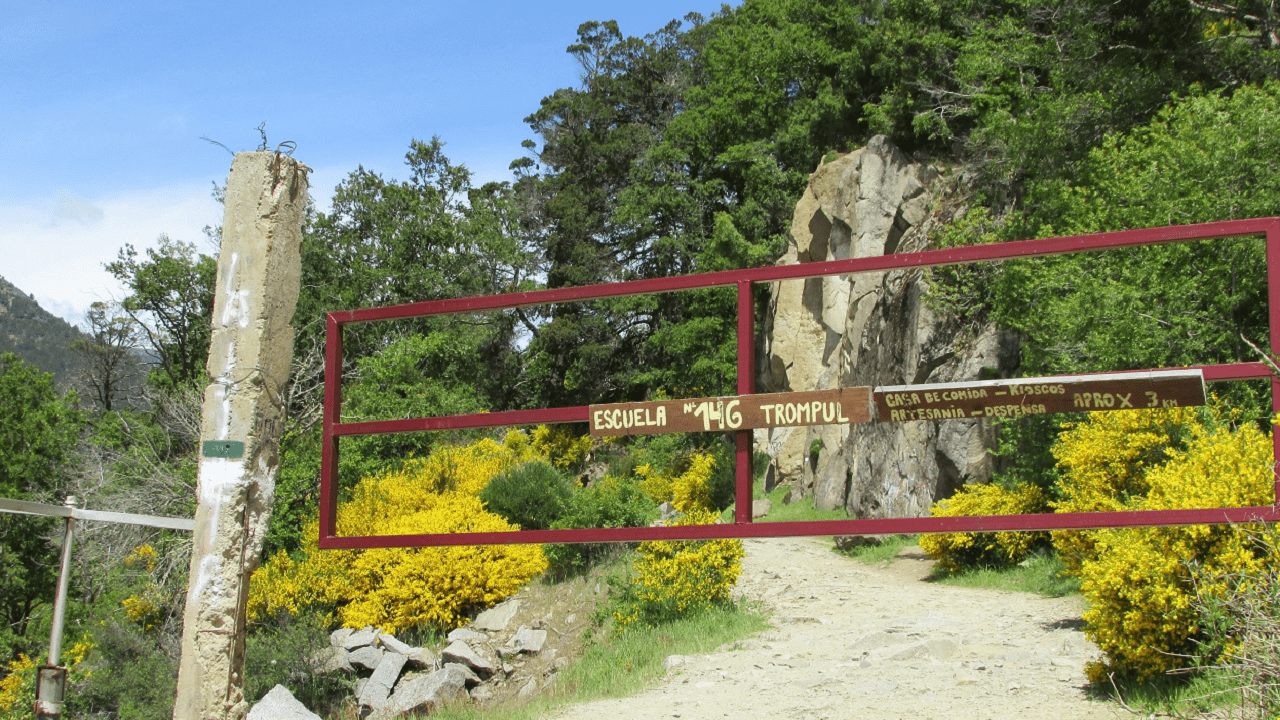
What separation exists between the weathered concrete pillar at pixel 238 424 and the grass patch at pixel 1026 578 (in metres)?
9.85

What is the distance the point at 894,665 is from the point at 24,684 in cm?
1473

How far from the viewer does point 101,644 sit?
625 inches

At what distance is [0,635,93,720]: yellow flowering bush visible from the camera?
15.4 metres

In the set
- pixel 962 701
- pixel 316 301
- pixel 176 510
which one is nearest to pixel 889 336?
pixel 962 701

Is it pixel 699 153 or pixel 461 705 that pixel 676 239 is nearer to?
pixel 699 153

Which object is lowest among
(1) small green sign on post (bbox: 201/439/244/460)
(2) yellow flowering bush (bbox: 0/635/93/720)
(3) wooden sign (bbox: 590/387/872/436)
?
(2) yellow flowering bush (bbox: 0/635/93/720)

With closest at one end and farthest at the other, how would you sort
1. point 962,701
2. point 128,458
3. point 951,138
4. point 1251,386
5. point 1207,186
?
point 962,701 < point 1251,386 < point 1207,186 < point 128,458 < point 951,138

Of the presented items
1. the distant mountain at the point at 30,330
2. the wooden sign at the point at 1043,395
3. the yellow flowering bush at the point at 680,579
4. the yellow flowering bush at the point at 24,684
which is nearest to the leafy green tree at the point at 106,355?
the yellow flowering bush at the point at 24,684

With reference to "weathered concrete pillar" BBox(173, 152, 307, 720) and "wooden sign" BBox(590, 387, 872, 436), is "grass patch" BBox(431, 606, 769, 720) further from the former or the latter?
"wooden sign" BBox(590, 387, 872, 436)

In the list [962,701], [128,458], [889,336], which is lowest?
[962,701]

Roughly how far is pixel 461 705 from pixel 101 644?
7.10 metres

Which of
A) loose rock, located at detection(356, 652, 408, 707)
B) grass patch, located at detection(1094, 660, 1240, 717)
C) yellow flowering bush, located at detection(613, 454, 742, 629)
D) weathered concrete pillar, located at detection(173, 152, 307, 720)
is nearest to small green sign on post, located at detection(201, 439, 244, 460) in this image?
weathered concrete pillar, located at detection(173, 152, 307, 720)

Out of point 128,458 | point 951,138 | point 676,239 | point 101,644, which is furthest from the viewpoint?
point 676,239

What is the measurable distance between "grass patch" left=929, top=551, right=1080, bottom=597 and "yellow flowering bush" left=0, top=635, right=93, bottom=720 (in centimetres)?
1254
